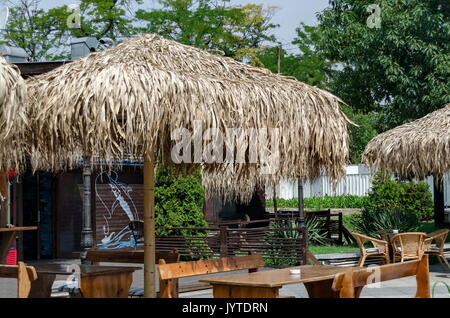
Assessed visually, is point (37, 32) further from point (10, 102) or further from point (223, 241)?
point (10, 102)

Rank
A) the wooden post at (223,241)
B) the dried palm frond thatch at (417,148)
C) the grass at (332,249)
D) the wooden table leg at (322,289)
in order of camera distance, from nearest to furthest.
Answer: the wooden table leg at (322,289)
the dried palm frond thatch at (417,148)
the wooden post at (223,241)
the grass at (332,249)

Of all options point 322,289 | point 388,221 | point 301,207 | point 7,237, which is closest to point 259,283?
point 322,289

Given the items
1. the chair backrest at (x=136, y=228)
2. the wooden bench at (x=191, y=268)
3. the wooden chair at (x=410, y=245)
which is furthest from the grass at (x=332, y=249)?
the wooden bench at (x=191, y=268)

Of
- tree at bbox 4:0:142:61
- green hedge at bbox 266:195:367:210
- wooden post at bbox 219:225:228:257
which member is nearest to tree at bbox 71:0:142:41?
tree at bbox 4:0:142:61

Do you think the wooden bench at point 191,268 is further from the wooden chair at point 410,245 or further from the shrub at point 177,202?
the shrub at point 177,202

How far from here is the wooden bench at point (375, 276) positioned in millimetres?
6324

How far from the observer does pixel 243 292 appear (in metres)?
6.95

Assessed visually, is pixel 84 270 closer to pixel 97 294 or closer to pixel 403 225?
pixel 97 294

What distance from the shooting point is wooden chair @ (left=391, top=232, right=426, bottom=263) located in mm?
13461

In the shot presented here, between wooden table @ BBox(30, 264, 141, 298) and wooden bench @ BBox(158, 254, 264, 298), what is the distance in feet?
2.06

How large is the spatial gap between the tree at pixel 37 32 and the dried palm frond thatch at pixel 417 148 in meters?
24.0

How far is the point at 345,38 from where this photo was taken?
84.9 ft

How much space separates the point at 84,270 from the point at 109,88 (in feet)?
7.61

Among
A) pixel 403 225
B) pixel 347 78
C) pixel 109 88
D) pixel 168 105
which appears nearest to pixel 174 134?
pixel 168 105
